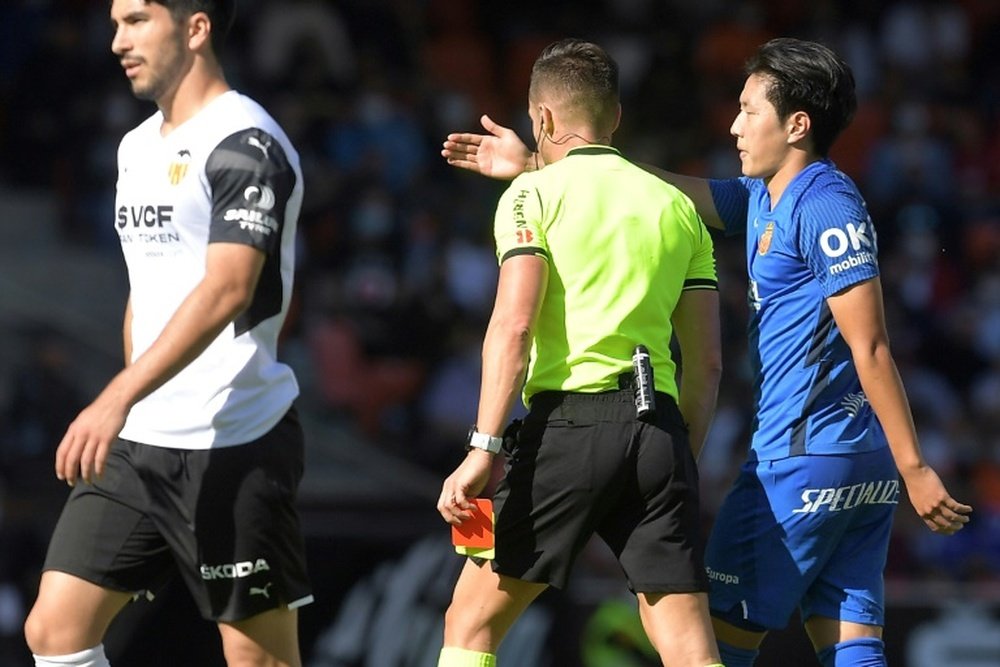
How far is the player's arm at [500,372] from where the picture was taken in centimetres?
438

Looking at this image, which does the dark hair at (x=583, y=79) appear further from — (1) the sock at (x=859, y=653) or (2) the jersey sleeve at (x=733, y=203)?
(1) the sock at (x=859, y=653)

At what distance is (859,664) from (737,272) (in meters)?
8.06

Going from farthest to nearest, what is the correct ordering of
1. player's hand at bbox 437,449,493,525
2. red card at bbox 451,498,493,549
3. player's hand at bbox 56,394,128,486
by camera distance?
1. red card at bbox 451,498,493,549
2. player's hand at bbox 437,449,493,525
3. player's hand at bbox 56,394,128,486

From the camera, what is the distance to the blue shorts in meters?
4.88

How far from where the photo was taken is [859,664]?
4.86 m

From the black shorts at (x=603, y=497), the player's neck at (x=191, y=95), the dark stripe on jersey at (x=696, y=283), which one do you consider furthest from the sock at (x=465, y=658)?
the player's neck at (x=191, y=95)

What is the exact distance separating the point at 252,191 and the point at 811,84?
5.55 feet

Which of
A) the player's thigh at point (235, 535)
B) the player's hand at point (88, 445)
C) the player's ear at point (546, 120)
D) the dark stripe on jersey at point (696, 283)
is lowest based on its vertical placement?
the player's thigh at point (235, 535)

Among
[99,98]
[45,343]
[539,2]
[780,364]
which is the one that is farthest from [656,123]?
[780,364]

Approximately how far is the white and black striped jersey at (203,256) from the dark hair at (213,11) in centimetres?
17

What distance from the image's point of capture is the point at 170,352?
4211mm

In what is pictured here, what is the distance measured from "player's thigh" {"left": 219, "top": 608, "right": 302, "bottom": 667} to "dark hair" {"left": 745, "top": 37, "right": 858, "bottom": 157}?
6.80 feet

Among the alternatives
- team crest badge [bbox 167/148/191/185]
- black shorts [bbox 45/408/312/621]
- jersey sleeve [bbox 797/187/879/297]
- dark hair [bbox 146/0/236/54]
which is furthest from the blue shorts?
dark hair [bbox 146/0/236/54]

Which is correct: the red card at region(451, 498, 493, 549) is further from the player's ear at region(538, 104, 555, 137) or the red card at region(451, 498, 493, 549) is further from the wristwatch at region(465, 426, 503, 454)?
the player's ear at region(538, 104, 555, 137)
